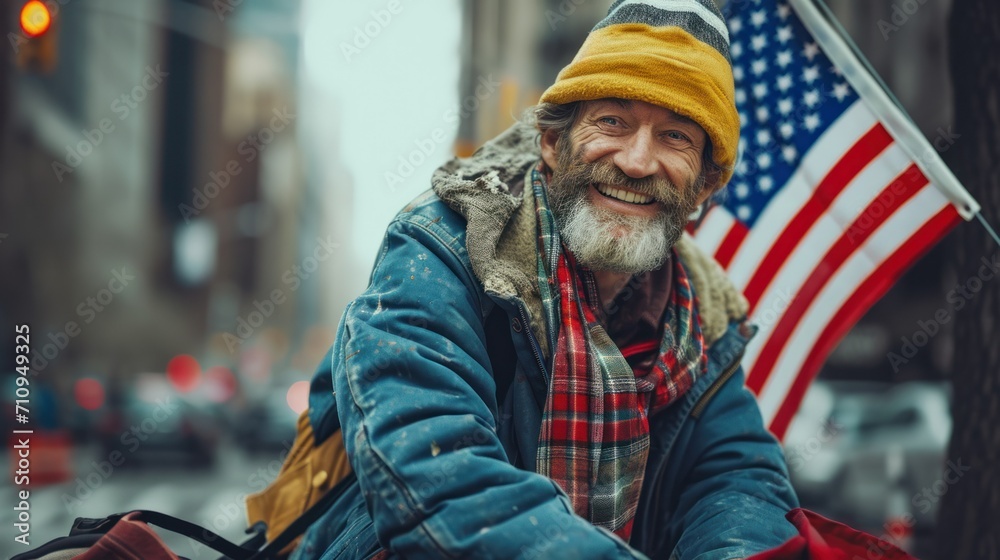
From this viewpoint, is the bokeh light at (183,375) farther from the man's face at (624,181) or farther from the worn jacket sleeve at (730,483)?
the man's face at (624,181)

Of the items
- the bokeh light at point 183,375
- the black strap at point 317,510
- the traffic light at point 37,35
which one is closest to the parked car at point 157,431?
the bokeh light at point 183,375

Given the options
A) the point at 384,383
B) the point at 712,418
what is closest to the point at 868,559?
the point at 712,418

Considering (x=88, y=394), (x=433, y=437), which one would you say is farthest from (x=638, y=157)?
(x=88, y=394)

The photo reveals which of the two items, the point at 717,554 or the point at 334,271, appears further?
the point at 334,271

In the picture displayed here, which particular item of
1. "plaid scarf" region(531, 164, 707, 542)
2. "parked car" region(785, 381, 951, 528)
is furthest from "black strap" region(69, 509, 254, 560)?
"parked car" region(785, 381, 951, 528)

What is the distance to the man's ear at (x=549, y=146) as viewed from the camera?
2.81 m

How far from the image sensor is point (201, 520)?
11344mm

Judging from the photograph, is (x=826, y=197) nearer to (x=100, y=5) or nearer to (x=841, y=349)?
(x=841, y=349)

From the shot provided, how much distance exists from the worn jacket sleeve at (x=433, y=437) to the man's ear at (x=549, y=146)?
64 centimetres

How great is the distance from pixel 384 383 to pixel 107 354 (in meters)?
33.4

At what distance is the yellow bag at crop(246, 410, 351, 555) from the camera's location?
106 inches

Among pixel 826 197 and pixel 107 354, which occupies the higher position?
pixel 826 197

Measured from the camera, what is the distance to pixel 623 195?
2.67 m

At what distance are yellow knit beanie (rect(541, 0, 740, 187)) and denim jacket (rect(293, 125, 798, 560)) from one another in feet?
1.27
